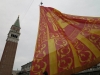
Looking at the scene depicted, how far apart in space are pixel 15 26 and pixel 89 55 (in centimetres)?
4745

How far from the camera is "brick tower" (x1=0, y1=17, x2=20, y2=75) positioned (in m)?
40.9

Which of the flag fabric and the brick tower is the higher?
the brick tower

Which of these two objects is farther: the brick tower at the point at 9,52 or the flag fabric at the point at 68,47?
the brick tower at the point at 9,52

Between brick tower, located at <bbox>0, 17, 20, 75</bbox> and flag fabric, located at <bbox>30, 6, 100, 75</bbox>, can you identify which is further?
brick tower, located at <bbox>0, 17, 20, 75</bbox>

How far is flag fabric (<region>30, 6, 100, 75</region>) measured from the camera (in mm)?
4441

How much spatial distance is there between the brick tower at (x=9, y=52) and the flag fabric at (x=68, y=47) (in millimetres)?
38317

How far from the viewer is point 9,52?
43344 millimetres

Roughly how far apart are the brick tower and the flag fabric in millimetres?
38317

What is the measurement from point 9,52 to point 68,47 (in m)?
41.1

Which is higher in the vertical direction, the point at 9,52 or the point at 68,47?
the point at 9,52

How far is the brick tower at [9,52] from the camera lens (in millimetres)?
40875

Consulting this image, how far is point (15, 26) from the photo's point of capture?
49688 millimetres

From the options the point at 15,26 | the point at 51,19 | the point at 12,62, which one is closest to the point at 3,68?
the point at 12,62

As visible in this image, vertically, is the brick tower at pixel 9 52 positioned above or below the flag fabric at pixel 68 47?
above
